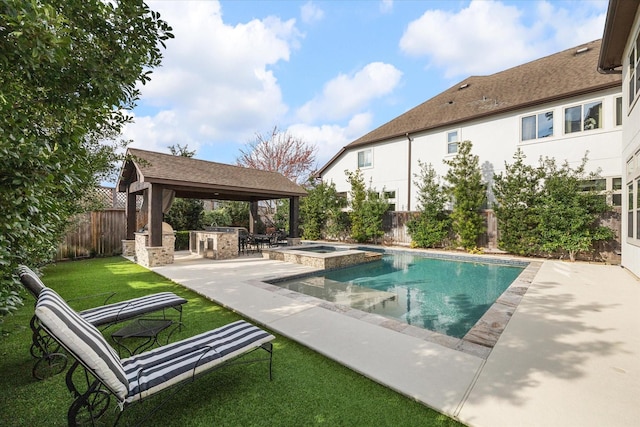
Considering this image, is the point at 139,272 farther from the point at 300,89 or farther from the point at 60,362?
the point at 300,89

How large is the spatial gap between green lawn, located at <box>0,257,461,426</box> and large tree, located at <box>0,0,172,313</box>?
1.27m

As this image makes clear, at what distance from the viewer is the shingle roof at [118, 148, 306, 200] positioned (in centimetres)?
992

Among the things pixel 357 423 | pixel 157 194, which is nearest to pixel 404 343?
pixel 357 423

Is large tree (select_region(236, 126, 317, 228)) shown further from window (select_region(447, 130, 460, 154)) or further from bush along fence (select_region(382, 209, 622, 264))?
window (select_region(447, 130, 460, 154))

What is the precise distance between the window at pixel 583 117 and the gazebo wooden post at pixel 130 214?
19.9m

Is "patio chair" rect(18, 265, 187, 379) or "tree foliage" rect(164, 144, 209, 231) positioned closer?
"patio chair" rect(18, 265, 187, 379)

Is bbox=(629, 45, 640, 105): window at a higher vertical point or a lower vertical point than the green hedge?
higher

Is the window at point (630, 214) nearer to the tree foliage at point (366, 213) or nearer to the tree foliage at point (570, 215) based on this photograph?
the tree foliage at point (570, 215)

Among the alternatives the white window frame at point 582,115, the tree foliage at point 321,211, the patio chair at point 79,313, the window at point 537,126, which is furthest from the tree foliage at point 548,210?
the patio chair at point 79,313

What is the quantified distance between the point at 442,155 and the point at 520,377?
50.1 ft

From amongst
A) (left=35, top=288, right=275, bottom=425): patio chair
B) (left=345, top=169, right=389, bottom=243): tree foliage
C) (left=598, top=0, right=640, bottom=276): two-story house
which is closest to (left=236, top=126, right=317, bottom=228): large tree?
(left=345, top=169, right=389, bottom=243): tree foliage

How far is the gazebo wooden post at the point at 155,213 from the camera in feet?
32.3

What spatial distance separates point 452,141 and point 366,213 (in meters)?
6.49

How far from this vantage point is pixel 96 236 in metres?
12.2
